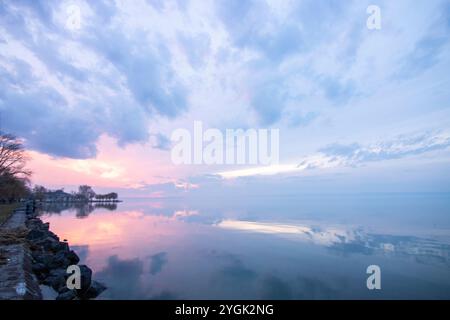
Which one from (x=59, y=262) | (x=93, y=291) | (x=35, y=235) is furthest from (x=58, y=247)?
(x=93, y=291)

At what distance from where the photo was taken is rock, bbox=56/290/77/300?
37.3ft

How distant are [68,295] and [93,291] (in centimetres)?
176

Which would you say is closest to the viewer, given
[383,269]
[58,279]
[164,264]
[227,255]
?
[58,279]

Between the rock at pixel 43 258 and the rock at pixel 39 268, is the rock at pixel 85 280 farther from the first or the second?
the rock at pixel 43 258

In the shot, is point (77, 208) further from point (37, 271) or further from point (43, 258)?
point (37, 271)

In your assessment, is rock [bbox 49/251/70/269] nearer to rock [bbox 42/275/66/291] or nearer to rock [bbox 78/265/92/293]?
rock [bbox 42/275/66/291]

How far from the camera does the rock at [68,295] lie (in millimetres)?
11371

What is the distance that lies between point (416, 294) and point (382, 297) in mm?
1967

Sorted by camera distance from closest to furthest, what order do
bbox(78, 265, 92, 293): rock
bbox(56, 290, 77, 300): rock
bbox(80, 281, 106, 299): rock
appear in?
bbox(56, 290, 77, 300): rock, bbox(80, 281, 106, 299): rock, bbox(78, 265, 92, 293): rock

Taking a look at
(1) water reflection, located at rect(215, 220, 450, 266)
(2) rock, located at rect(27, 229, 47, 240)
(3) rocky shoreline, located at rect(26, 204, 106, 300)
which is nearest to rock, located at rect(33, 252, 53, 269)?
(3) rocky shoreline, located at rect(26, 204, 106, 300)

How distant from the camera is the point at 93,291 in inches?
519
